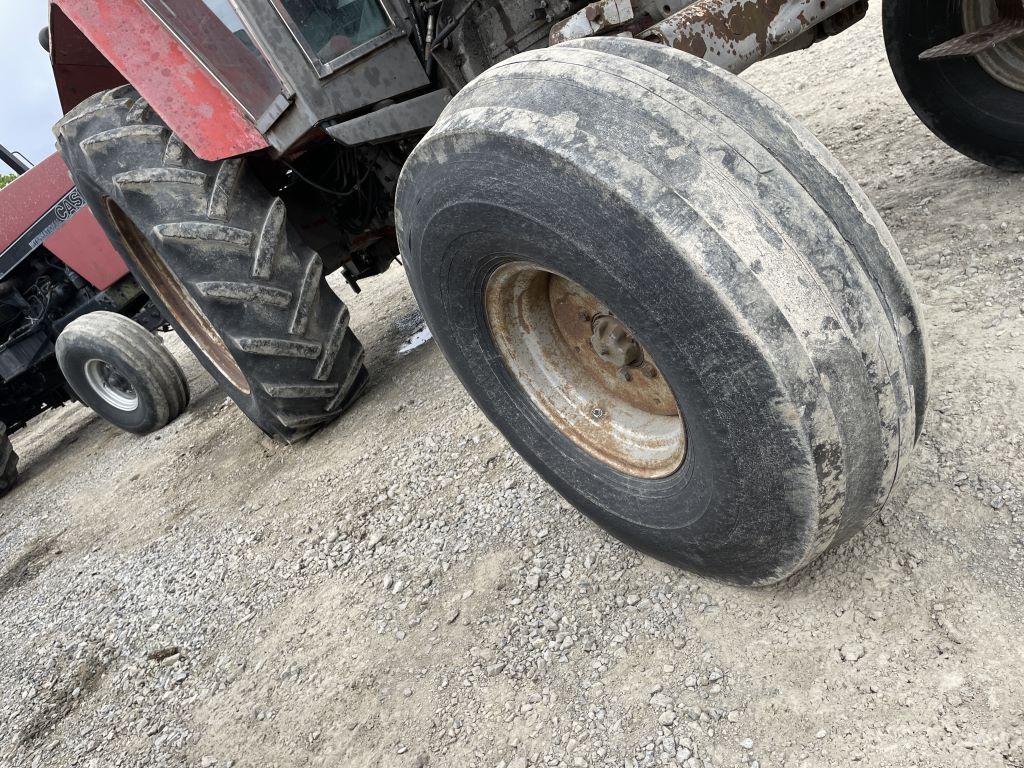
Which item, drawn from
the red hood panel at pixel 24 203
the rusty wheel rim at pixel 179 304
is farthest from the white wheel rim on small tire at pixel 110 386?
the rusty wheel rim at pixel 179 304

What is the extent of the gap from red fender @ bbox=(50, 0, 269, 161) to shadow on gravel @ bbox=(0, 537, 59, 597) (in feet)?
7.75

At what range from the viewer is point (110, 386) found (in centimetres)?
526

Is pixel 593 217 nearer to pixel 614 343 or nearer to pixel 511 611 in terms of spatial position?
pixel 614 343

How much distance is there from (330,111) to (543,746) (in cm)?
215

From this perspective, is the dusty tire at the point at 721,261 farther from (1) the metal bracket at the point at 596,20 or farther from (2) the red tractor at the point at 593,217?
(1) the metal bracket at the point at 596,20

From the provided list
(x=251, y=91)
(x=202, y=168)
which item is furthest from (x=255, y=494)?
(x=251, y=91)

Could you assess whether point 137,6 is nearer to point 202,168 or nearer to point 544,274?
point 202,168

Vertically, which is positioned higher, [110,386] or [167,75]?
[167,75]

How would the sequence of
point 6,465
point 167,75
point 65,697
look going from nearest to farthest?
point 65,697
point 167,75
point 6,465

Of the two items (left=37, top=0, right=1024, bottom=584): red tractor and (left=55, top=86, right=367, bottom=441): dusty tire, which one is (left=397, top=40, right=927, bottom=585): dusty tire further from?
(left=55, top=86, right=367, bottom=441): dusty tire

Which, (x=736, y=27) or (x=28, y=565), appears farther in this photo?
(x=28, y=565)

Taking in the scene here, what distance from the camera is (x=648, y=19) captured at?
211cm

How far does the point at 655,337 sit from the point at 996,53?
7.95ft

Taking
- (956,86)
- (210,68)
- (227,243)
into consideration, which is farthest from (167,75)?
(956,86)
